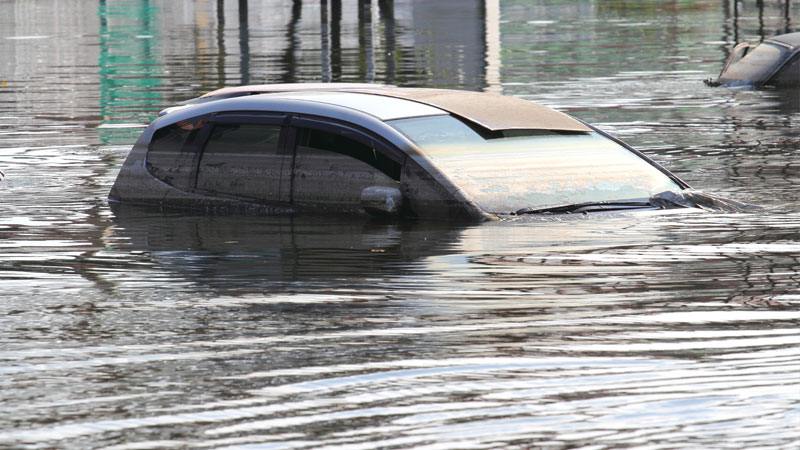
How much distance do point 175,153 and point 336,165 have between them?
147cm

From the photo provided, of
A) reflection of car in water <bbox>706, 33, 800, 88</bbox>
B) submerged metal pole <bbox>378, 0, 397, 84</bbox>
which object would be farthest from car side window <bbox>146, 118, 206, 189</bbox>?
submerged metal pole <bbox>378, 0, 397, 84</bbox>

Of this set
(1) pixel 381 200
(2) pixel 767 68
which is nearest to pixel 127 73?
(2) pixel 767 68

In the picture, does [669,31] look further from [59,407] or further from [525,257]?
[59,407]

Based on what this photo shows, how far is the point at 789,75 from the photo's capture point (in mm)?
31562

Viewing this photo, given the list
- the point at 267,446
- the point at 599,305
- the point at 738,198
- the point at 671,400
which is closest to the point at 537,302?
the point at 599,305

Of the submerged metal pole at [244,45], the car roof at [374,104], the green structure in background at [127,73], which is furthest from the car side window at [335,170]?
the submerged metal pole at [244,45]

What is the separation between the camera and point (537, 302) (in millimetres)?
10180

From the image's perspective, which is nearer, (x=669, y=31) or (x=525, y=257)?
(x=525, y=257)

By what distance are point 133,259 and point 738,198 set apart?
5.21 m

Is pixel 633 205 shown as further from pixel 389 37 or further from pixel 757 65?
pixel 389 37

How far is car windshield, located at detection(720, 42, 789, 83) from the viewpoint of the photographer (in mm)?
31688

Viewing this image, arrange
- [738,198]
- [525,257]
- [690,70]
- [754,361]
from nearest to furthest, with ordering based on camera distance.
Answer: [754,361]
[525,257]
[738,198]
[690,70]

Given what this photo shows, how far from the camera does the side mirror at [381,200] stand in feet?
44.2

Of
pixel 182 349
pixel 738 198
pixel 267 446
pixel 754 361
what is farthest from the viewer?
pixel 738 198
